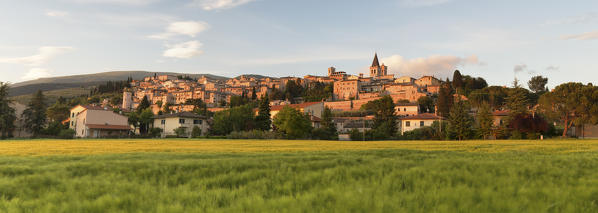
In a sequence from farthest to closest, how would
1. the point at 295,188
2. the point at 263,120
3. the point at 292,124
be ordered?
the point at 263,120 → the point at 292,124 → the point at 295,188

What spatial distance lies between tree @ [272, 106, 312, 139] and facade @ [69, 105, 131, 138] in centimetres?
3418

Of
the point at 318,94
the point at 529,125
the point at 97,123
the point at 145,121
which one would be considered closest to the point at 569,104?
the point at 529,125

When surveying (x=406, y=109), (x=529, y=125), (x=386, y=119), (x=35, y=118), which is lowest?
(x=529, y=125)

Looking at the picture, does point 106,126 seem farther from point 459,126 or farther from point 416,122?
point 459,126

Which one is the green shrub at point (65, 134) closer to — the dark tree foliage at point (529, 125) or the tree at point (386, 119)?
the tree at point (386, 119)

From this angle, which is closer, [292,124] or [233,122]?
[292,124]

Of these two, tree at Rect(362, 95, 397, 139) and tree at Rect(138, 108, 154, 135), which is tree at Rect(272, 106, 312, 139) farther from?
tree at Rect(138, 108, 154, 135)

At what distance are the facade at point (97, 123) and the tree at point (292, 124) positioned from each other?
3418cm

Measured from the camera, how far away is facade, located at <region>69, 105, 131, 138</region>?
257ft

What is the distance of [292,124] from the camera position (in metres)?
66.2

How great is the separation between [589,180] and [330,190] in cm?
524

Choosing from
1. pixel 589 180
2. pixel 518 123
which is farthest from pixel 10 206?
pixel 518 123

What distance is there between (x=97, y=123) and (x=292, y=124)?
1766 inches

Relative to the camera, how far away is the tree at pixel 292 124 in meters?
66.2
